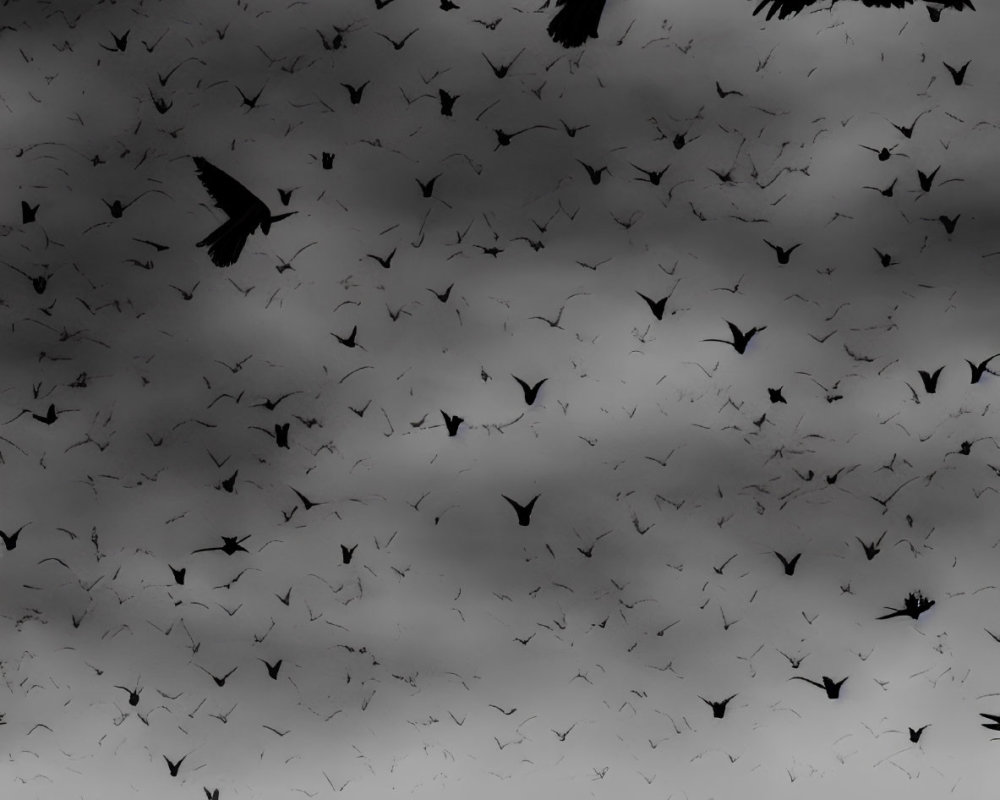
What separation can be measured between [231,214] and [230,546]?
107 centimetres

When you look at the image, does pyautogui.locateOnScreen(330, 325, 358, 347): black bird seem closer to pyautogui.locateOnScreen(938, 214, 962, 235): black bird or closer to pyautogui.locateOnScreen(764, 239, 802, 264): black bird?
pyautogui.locateOnScreen(764, 239, 802, 264): black bird

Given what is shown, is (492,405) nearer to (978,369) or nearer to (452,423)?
(452,423)

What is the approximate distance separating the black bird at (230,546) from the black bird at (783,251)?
176 cm

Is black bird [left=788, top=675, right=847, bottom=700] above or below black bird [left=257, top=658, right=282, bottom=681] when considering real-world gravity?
above

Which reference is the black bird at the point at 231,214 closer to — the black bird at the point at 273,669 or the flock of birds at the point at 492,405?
the flock of birds at the point at 492,405

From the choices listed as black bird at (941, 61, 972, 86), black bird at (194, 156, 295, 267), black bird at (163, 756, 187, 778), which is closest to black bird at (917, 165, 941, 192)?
black bird at (941, 61, 972, 86)

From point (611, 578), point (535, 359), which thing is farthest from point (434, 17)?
point (611, 578)

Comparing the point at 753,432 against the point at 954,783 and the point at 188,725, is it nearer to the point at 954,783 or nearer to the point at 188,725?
the point at 954,783

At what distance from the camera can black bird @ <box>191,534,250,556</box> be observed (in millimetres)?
2883

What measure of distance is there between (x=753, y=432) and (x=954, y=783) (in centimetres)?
101

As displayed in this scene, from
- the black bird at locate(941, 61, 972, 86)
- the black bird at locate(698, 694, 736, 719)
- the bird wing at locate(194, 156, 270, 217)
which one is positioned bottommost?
the black bird at locate(698, 694, 736, 719)

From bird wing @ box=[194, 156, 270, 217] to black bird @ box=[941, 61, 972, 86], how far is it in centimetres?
224

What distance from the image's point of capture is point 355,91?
355cm

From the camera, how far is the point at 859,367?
3049 millimetres
